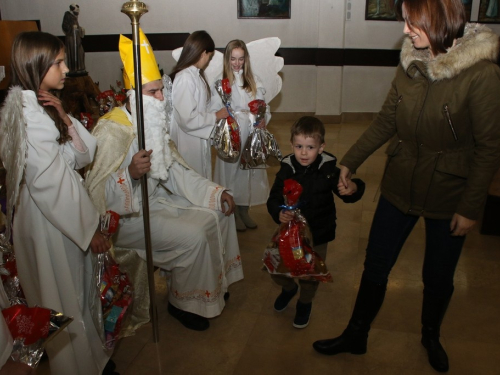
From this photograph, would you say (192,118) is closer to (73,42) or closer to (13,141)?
(13,141)

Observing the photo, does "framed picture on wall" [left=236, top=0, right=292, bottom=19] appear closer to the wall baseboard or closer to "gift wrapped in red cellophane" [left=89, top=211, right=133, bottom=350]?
the wall baseboard

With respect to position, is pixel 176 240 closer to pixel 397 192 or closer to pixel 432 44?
pixel 397 192

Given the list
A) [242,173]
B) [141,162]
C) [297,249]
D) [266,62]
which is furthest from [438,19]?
[266,62]

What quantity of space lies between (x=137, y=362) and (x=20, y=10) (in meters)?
9.51

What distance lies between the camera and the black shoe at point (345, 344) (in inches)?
112

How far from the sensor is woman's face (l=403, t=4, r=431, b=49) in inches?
85.5

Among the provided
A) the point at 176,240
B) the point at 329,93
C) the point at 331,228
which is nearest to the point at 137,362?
the point at 176,240

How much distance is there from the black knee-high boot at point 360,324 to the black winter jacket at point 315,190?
0.39m

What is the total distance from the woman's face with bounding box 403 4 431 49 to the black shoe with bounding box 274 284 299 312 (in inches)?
70.0

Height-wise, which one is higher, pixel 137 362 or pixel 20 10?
pixel 20 10

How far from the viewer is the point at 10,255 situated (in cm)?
271

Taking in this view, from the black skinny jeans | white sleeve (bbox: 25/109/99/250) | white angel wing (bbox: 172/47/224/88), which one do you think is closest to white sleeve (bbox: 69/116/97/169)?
white sleeve (bbox: 25/109/99/250)

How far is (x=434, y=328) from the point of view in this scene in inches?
111

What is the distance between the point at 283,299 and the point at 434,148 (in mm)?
1509
